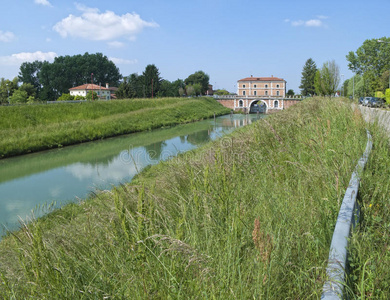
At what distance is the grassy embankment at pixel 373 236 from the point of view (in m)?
2.17

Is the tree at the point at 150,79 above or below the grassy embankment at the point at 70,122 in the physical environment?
above

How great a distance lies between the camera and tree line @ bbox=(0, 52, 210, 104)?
67500mm

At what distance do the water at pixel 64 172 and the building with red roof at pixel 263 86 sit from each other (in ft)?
265

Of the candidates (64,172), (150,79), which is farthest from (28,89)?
(64,172)

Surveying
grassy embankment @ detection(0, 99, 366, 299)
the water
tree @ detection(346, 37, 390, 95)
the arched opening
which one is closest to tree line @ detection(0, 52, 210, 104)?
the arched opening

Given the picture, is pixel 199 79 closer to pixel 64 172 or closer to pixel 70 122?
pixel 70 122

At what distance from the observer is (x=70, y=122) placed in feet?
91.5

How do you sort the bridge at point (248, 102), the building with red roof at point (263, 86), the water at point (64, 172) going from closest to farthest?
1. the water at point (64, 172)
2. the bridge at point (248, 102)
3. the building with red roof at point (263, 86)

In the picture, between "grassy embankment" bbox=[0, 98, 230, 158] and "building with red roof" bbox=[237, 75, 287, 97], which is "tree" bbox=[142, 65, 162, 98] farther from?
"building with red roof" bbox=[237, 75, 287, 97]

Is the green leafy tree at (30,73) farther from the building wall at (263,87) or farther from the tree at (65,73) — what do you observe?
the building wall at (263,87)

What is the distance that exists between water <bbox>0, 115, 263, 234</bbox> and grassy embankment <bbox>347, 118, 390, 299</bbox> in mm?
5003

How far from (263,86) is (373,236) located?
10145 cm

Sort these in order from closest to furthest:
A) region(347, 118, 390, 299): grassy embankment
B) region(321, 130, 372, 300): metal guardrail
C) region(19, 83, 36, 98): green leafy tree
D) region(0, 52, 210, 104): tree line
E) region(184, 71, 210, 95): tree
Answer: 1. region(321, 130, 372, 300): metal guardrail
2. region(347, 118, 390, 299): grassy embankment
3. region(0, 52, 210, 104): tree line
4. region(19, 83, 36, 98): green leafy tree
5. region(184, 71, 210, 95): tree

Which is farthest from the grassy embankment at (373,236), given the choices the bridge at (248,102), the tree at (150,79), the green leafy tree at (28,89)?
the green leafy tree at (28,89)
